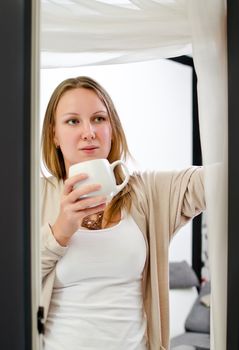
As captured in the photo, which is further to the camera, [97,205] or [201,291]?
[201,291]

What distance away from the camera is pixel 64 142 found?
0.89m

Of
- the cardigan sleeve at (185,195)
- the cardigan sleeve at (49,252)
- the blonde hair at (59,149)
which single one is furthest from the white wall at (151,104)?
the cardigan sleeve at (49,252)

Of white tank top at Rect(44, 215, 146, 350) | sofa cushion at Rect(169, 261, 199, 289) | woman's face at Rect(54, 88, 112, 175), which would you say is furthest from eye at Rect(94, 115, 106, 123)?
sofa cushion at Rect(169, 261, 199, 289)

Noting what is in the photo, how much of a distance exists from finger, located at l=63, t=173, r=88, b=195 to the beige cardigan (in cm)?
4

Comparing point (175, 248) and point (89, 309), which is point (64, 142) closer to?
point (89, 309)

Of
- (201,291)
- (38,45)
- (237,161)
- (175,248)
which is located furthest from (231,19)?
(201,291)

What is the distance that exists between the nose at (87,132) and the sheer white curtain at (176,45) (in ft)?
0.44

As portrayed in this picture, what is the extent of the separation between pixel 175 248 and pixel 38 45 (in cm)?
174

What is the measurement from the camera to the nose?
0.87m

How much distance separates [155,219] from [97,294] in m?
0.19

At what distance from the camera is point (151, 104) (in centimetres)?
132

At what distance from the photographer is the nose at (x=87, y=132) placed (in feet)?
2.85

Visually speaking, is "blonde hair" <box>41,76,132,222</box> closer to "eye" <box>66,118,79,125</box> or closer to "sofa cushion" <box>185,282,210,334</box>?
"eye" <box>66,118,79,125</box>

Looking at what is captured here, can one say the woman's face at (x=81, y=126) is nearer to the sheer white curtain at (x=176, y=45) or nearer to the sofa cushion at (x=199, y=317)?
the sheer white curtain at (x=176, y=45)
